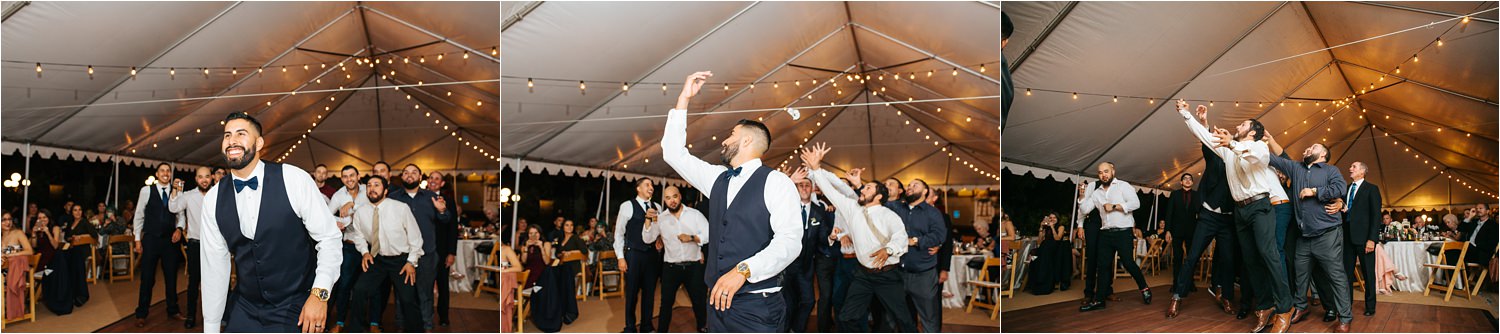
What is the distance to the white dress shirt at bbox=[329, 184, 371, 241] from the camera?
444 centimetres

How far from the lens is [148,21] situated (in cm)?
456

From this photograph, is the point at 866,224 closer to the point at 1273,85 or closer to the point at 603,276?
the point at 603,276

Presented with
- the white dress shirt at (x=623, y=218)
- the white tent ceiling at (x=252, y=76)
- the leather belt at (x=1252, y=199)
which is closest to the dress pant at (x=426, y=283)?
the white tent ceiling at (x=252, y=76)

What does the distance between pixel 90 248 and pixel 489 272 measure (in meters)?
2.19

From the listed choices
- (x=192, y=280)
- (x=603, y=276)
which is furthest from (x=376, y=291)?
(x=603, y=276)

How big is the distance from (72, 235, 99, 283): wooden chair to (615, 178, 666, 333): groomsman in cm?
Result: 285

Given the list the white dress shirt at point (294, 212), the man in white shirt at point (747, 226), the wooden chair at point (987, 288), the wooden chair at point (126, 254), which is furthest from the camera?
→ the wooden chair at point (126, 254)

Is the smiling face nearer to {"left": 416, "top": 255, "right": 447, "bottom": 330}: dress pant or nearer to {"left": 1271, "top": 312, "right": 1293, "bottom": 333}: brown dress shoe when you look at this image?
{"left": 416, "top": 255, "right": 447, "bottom": 330}: dress pant

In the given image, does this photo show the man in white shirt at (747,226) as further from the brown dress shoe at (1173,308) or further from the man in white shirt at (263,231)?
the brown dress shoe at (1173,308)

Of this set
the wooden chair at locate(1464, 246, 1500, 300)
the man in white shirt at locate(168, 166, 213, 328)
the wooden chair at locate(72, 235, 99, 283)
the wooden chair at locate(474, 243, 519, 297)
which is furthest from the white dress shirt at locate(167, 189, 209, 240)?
the wooden chair at locate(1464, 246, 1500, 300)

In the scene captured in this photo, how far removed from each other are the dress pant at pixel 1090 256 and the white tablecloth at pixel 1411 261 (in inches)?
50.7

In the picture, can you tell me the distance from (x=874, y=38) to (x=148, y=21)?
3.84 metres

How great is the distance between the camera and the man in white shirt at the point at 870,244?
14.7 ft

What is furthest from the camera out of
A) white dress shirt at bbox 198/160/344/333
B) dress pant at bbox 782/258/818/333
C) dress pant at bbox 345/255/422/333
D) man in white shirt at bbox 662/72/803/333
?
dress pant at bbox 782/258/818/333
